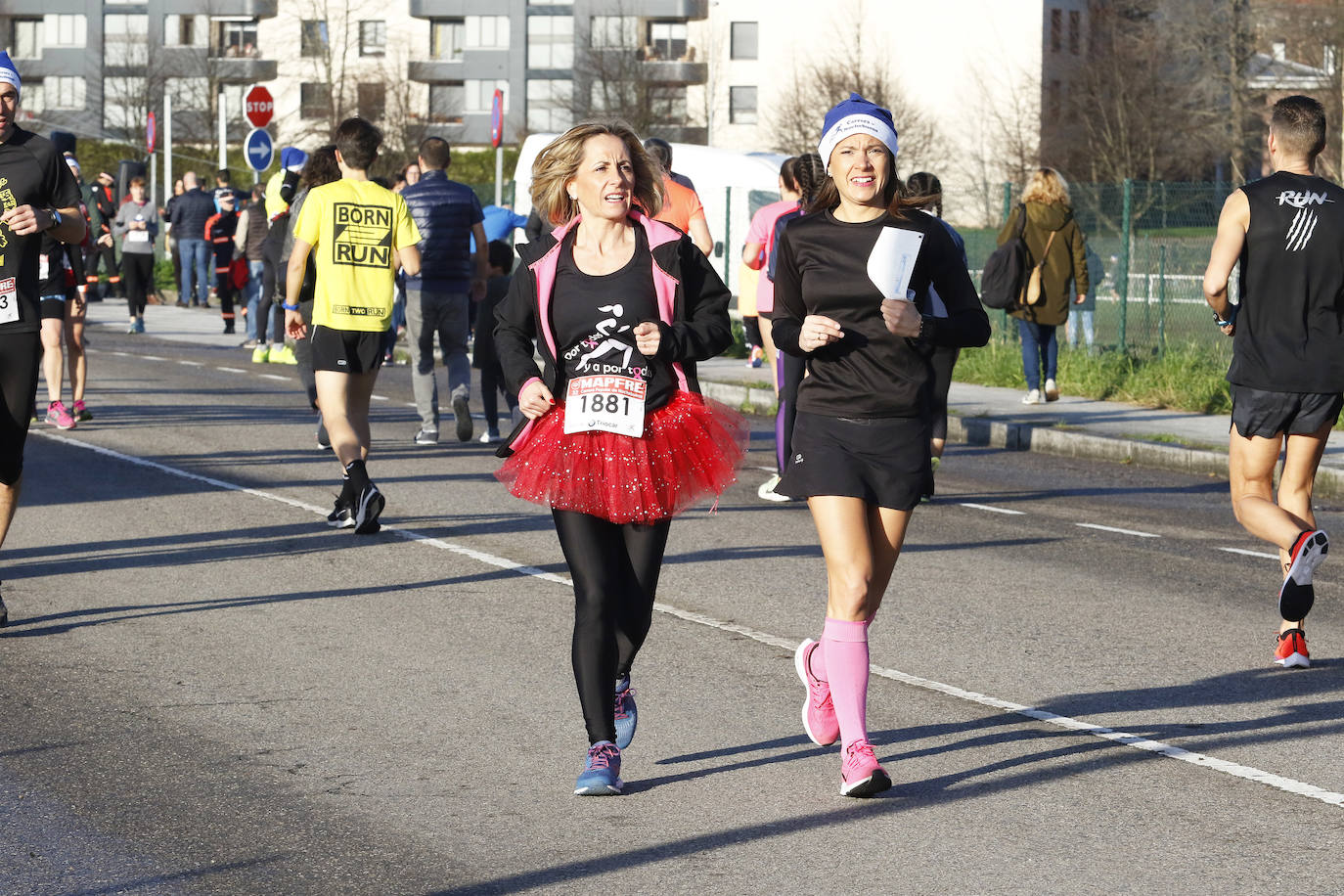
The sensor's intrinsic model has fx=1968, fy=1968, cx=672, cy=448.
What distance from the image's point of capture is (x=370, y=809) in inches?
211

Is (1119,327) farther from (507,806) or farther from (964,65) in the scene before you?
(964,65)

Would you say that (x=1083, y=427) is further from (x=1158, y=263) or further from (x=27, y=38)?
(x=27, y=38)

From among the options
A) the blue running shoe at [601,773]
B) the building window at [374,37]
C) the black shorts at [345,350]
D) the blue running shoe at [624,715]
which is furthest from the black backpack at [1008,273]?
the building window at [374,37]

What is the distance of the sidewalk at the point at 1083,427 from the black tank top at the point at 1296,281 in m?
5.98

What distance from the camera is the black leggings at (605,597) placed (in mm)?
5478

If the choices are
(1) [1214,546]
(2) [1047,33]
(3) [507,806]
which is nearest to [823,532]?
(3) [507,806]

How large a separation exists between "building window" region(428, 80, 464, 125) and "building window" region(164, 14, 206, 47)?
35.8 ft

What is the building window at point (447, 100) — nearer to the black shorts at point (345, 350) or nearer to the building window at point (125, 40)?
the building window at point (125, 40)

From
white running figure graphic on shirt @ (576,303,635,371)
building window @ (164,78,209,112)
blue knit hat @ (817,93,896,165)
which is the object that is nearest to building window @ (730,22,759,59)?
building window @ (164,78,209,112)

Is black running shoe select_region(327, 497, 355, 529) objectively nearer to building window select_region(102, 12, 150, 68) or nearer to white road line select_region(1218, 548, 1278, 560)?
white road line select_region(1218, 548, 1278, 560)

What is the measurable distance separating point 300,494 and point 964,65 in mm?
62202

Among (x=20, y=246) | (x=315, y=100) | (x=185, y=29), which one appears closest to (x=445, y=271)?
(x=20, y=246)

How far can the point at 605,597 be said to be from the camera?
550 centimetres

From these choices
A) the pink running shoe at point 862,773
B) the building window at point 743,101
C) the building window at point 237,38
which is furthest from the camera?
the building window at point 237,38
